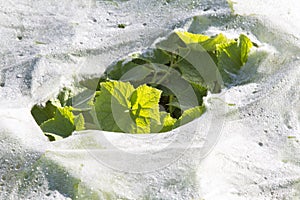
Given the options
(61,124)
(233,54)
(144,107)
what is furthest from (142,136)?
(233,54)

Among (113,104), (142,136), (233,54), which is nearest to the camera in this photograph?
(142,136)

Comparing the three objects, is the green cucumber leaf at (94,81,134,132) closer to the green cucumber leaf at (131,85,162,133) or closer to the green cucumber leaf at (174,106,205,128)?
the green cucumber leaf at (131,85,162,133)

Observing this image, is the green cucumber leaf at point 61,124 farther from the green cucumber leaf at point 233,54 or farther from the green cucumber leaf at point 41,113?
the green cucumber leaf at point 233,54

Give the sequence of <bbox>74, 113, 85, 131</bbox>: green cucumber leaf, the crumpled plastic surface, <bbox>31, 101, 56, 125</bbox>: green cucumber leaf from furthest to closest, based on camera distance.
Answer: <bbox>31, 101, 56, 125</bbox>: green cucumber leaf
<bbox>74, 113, 85, 131</bbox>: green cucumber leaf
the crumpled plastic surface

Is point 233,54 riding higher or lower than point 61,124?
higher

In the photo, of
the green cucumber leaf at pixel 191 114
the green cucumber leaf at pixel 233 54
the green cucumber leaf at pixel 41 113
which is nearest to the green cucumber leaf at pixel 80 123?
the green cucumber leaf at pixel 41 113

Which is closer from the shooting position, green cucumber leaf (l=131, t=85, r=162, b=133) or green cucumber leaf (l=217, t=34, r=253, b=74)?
green cucumber leaf (l=131, t=85, r=162, b=133)

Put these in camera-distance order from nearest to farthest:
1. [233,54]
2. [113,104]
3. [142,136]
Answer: [142,136] < [113,104] < [233,54]

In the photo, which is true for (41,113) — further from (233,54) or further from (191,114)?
(233,54)

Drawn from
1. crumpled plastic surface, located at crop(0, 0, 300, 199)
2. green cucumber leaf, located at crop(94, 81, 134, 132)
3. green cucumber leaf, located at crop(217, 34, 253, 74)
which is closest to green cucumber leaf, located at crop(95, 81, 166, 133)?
green cucumber leaf, located at crop(94, 81, 134, 132)
